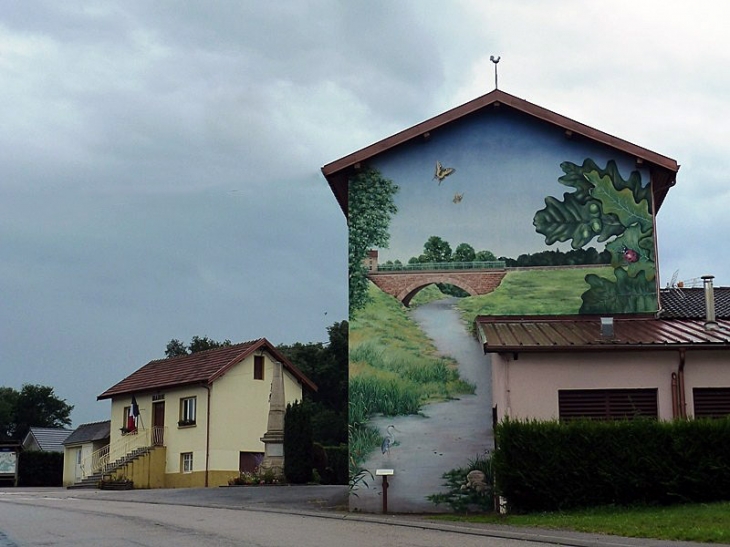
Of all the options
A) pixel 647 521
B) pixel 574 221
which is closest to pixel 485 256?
pixel 574 221

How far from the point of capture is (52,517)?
63.8 ft

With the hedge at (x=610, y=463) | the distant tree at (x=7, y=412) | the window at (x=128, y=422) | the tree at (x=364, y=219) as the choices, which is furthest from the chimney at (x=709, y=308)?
the distant tree at (x=7, y=412)

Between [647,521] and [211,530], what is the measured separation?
7.17m

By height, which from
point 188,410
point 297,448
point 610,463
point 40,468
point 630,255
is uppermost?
point 630,255

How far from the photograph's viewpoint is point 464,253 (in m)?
23.2

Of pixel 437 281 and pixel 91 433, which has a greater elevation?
pixel 437 281

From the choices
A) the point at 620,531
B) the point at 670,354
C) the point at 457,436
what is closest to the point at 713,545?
the point at 620,531

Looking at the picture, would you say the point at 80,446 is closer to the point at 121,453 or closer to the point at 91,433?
the point at 91,433

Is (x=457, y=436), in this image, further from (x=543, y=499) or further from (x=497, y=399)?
(x=543, y=499)

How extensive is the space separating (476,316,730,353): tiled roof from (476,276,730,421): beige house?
0.02 meters

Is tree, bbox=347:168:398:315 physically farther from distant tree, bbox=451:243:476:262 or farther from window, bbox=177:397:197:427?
window, bbox=177:397:197:427

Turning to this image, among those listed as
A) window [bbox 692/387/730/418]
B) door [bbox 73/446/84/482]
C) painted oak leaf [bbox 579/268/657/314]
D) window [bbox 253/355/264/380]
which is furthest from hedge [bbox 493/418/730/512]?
door [bbox 73/446/84/482]

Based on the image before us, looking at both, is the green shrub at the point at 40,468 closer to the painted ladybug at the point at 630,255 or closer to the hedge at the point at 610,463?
the painted ladybug at the point at 630,255

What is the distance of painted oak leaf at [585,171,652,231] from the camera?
2300 centimetres
